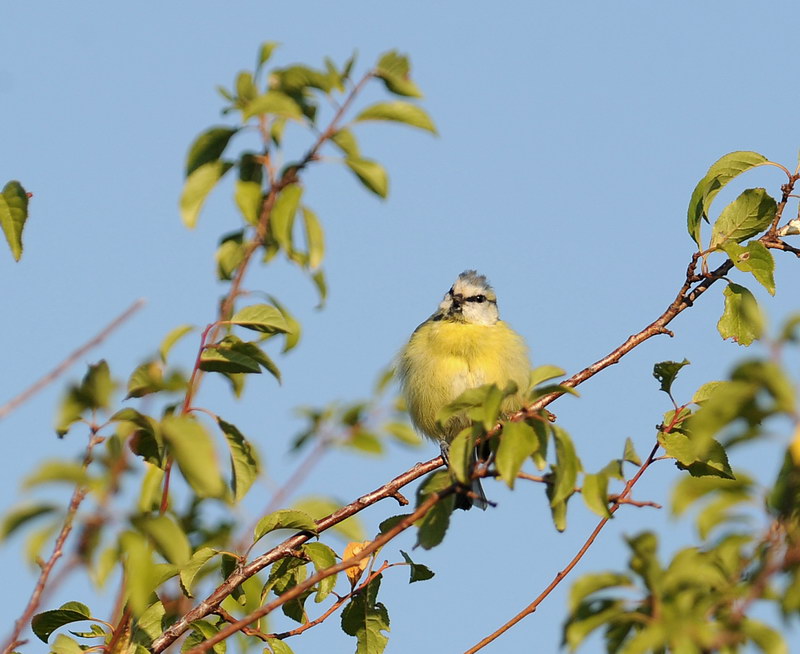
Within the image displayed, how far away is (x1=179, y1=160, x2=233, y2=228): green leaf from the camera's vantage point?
9.23 ft

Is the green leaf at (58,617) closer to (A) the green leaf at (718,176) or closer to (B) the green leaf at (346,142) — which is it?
(B) the green leaf at (346,142)

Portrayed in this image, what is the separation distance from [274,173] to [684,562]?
1.38 m

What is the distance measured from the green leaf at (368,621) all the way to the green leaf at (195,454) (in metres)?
1.51

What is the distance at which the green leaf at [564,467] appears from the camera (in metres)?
2.66

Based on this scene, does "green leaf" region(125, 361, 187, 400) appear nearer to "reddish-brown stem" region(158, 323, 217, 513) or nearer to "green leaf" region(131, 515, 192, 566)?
"reddish-brown stem" region(158, 323, 217, 513)

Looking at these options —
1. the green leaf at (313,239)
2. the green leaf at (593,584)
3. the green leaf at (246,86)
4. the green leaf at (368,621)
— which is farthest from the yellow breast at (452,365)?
the green leaf at (593,584)

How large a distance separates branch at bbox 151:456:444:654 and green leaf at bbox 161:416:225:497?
42.4 inches

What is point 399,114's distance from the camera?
2922 mm

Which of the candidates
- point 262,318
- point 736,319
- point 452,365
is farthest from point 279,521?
point 452,365

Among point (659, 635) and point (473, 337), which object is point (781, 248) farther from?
point (473, 337)

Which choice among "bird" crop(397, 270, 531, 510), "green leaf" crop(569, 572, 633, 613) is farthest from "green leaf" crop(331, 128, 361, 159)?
"bird" crop(397, 270, 531, 510)

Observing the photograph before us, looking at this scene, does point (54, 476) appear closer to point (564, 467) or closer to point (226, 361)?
point (226, 361)

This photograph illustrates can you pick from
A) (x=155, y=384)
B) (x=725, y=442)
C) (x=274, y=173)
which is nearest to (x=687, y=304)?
(x=725, y=442)

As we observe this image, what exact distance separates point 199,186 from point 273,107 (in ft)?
1.08
